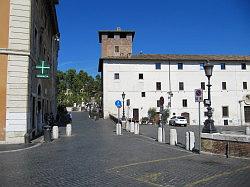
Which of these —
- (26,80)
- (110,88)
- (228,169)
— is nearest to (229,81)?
(110,88)

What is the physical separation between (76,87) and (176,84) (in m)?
49.7

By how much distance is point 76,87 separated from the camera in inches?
3812

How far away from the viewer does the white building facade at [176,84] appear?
A: 169 ft

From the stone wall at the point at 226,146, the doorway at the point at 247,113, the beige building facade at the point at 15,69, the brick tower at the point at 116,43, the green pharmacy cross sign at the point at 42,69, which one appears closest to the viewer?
the stone wall at the point at 226,146

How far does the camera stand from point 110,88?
167ft

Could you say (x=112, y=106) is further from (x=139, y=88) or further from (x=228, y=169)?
(x=228, y=169)

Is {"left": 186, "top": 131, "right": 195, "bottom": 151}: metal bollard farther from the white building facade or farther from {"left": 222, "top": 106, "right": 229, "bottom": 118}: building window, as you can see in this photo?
{"left": 222, "top": 106, "right": 229, "bottom": 118}: building window

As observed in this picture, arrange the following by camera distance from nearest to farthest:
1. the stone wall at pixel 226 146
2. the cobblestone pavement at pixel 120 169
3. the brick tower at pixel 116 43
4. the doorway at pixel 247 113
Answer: the cobblestone pavement at pixel 120 169 < the stone wall at pixel 226 146 < the doorway at pixel 247 113 < the brick tower at pixel 116 43

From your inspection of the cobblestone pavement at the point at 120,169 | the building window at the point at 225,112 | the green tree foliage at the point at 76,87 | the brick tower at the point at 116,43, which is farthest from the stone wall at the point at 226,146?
the green tree foliage at the point at 76,87

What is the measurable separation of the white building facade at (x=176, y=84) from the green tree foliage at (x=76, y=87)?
136 feet

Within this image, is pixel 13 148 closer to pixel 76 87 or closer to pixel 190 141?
pixel 190 141

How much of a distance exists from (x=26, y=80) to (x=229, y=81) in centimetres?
4327

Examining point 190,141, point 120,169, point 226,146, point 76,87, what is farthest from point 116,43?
point 120,169

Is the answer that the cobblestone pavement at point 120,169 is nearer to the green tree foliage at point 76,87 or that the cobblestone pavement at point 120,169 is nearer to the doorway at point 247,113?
the doorway at point 247,113
